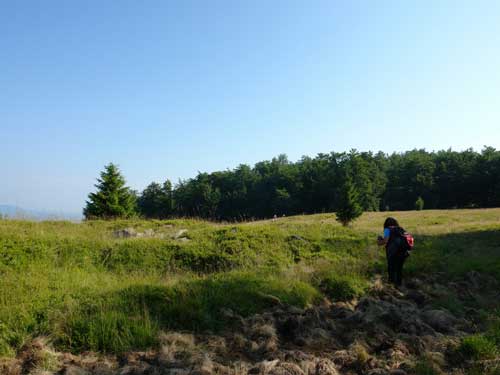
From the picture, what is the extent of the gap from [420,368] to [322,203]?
2916 inches

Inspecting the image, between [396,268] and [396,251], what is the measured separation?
18.1 inches

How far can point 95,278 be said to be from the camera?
6.22 metres

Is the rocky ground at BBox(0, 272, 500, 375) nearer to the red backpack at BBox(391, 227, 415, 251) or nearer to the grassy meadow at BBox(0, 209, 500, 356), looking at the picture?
the grassy meadow at BBox(0, 209, 500, 356)

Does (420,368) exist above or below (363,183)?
below

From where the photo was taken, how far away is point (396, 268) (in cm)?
732

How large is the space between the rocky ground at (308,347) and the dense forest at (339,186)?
55.5 m

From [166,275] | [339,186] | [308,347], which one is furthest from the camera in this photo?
[339,186]

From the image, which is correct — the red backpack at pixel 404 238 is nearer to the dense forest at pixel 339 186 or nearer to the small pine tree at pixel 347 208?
the small pine tree at pixel 347 208

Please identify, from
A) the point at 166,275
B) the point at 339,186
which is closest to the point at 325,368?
the point at 166,275

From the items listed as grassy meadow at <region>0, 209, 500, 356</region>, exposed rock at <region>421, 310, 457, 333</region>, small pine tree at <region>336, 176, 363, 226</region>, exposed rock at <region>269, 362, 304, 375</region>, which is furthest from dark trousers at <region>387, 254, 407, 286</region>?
small pine tree at <region>336, 176, 363, 226</region>

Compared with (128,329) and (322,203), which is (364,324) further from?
(322,203)

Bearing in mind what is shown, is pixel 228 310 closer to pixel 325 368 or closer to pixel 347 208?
pixel 325 368

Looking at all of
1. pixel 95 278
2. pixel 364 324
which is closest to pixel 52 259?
pixel 95 278

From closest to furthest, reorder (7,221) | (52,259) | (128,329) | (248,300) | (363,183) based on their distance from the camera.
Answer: (128,329)
(248,300)
(52,259)
(7,221)
(363,183)
